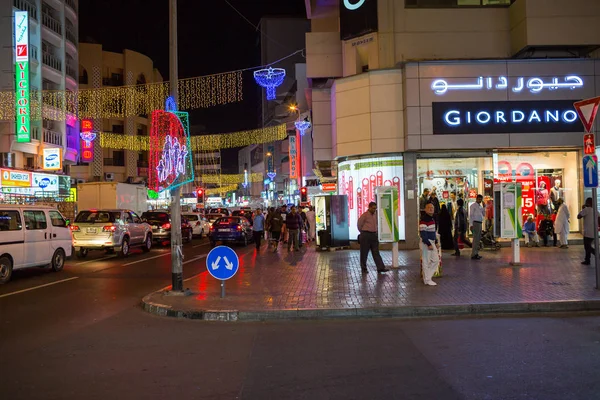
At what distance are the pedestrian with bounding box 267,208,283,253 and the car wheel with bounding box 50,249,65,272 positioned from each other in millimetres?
7946

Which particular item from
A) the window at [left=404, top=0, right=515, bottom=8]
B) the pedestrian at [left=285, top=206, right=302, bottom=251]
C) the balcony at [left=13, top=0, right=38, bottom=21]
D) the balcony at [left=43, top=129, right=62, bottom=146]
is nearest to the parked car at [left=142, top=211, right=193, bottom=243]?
the pedestrian at [left=285, top=206, right=302, bottom=251]

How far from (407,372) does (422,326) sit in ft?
7.84

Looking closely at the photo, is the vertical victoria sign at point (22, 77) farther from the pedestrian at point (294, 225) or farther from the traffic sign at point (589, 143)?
the traffic sign at point (589, 143)

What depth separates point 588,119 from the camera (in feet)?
32.4

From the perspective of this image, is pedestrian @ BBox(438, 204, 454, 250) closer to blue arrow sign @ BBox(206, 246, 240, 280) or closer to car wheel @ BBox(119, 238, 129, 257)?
blue arrow sign @ BBox(206, 246, 240, 280)

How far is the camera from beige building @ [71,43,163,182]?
168 ft

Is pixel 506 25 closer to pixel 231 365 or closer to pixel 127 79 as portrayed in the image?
pixel 231 365

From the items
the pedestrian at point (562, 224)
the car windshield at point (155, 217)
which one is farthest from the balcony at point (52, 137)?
the pedestrian at point (562, 224)

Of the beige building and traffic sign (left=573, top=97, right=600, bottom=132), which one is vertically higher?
the beige building

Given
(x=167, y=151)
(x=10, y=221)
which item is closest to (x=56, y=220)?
(x=10, y=221)

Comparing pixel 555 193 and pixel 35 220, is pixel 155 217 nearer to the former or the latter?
pixel 35 220

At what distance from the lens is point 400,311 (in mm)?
8742

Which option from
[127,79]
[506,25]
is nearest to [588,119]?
[506,25]

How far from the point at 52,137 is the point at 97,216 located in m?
19.6
